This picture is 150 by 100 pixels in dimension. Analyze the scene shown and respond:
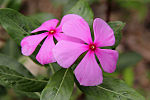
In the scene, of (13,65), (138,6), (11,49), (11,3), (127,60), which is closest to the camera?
(13,65)

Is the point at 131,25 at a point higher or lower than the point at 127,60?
higher

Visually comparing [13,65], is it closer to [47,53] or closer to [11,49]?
[47,53]

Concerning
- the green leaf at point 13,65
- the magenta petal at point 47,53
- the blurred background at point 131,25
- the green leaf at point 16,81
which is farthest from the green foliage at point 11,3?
the magenta petal at point 47,53

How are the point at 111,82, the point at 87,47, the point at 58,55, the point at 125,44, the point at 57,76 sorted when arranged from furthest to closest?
the point at 125,44 → the point at 111,82 → the point at 57,76 → the point at 87,47 → the point at 58,55

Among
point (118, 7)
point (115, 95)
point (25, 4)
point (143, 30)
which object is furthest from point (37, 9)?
point (115, 95)

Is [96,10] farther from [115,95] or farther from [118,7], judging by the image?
[115,95]

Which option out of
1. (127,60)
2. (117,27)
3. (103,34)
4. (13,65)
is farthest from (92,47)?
(127,60)

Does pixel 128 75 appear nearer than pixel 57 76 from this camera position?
No
